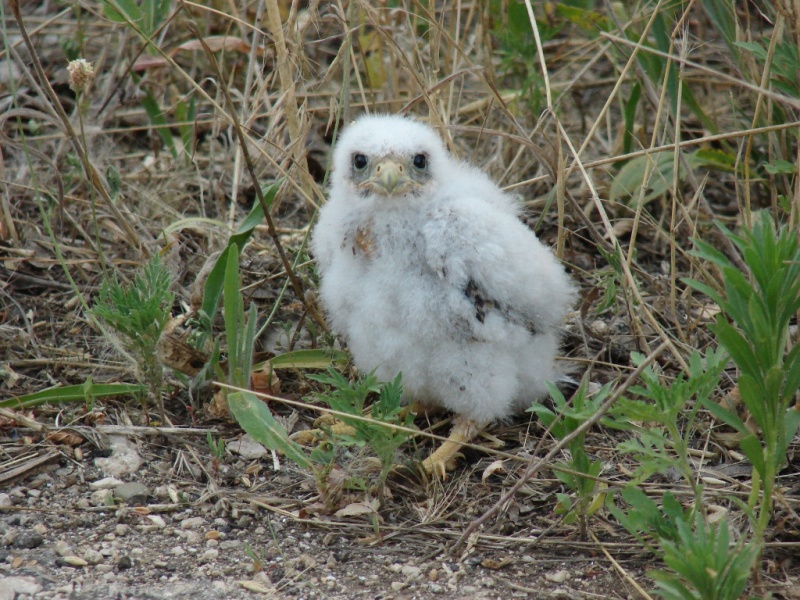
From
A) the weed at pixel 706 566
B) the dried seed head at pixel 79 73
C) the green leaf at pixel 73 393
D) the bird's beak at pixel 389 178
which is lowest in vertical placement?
the green leaf at pixel 73 393

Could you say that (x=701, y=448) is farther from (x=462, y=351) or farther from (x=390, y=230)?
(x=390, y=230)

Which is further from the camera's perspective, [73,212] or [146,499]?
[73,212]

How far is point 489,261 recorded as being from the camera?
10.6 ft

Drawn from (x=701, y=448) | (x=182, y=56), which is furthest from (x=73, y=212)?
(x=701, y=448)

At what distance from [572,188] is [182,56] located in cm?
261

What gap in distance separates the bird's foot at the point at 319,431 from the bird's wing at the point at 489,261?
74 centimetres

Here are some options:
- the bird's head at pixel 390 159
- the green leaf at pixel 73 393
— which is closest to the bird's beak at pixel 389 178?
the bird's head at pixel 390 159

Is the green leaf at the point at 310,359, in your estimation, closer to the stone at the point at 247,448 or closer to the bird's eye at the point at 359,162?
the stone at the point at 247,448

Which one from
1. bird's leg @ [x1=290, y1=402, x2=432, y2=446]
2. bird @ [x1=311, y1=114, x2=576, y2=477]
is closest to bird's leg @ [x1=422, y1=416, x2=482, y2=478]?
bird @ [x1=311, y1=114, x2=576, y2=477]

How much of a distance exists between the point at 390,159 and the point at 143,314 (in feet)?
3.53

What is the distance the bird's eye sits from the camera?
3.50 m

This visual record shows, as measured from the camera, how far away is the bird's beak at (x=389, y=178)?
10.9 ft

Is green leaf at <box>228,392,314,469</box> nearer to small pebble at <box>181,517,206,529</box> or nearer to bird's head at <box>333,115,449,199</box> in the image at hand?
small pebble at <box>181,517,206,529</box>

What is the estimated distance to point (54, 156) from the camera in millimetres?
4844
